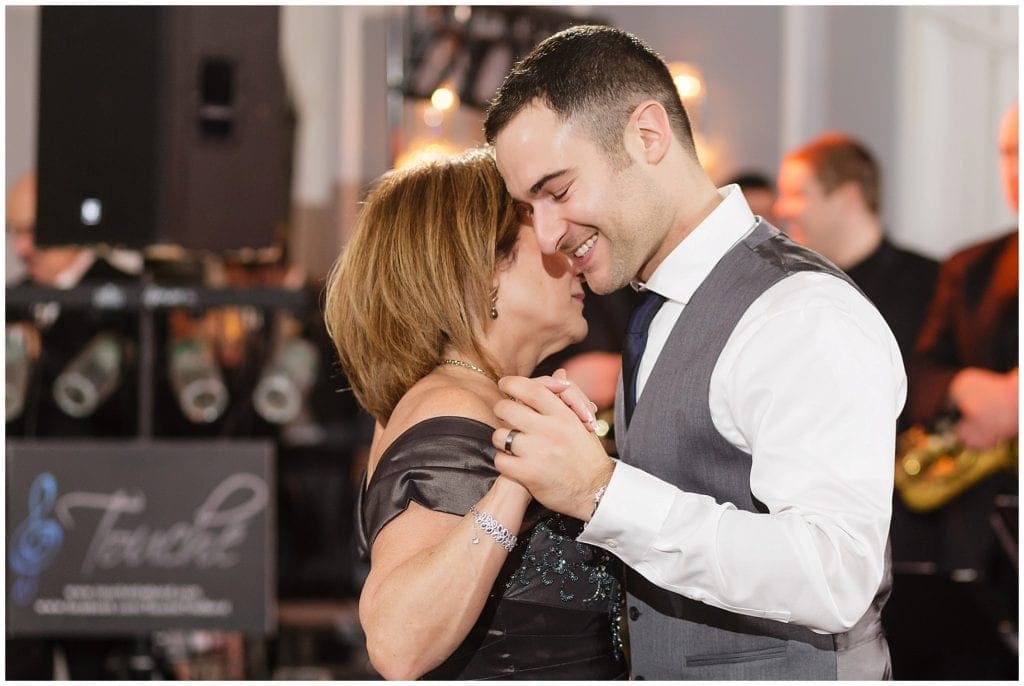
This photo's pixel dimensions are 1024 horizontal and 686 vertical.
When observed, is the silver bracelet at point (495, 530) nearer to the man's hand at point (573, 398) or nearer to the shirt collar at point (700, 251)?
the man's hand at point (573, 398)

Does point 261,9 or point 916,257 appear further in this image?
point 916,257

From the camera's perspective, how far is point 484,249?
1.76m

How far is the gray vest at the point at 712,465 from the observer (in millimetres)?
1579

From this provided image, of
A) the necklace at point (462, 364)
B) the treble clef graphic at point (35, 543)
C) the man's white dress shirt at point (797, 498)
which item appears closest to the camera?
the man's white dress shirt at point (797, 498)

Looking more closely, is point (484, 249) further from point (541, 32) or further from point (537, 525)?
point (541, 32)

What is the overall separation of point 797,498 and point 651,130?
637 mm

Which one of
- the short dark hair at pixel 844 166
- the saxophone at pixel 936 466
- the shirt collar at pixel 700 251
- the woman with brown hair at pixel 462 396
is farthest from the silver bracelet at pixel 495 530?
the short dark hair at pixel 844 166

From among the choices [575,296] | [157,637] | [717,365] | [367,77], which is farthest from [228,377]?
[717,365]

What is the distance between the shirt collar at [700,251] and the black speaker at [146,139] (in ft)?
6.64

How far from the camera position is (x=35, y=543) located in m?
3.29

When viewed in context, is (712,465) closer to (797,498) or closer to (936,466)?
(797,498)

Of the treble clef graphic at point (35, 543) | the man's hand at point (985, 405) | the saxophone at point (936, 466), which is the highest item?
the man's hand at point (985, 405)

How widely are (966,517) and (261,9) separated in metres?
2.84

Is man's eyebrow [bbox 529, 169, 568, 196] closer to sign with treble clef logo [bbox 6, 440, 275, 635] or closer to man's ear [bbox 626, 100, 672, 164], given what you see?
man's ear [bbox 626, 100, 672, 164]
